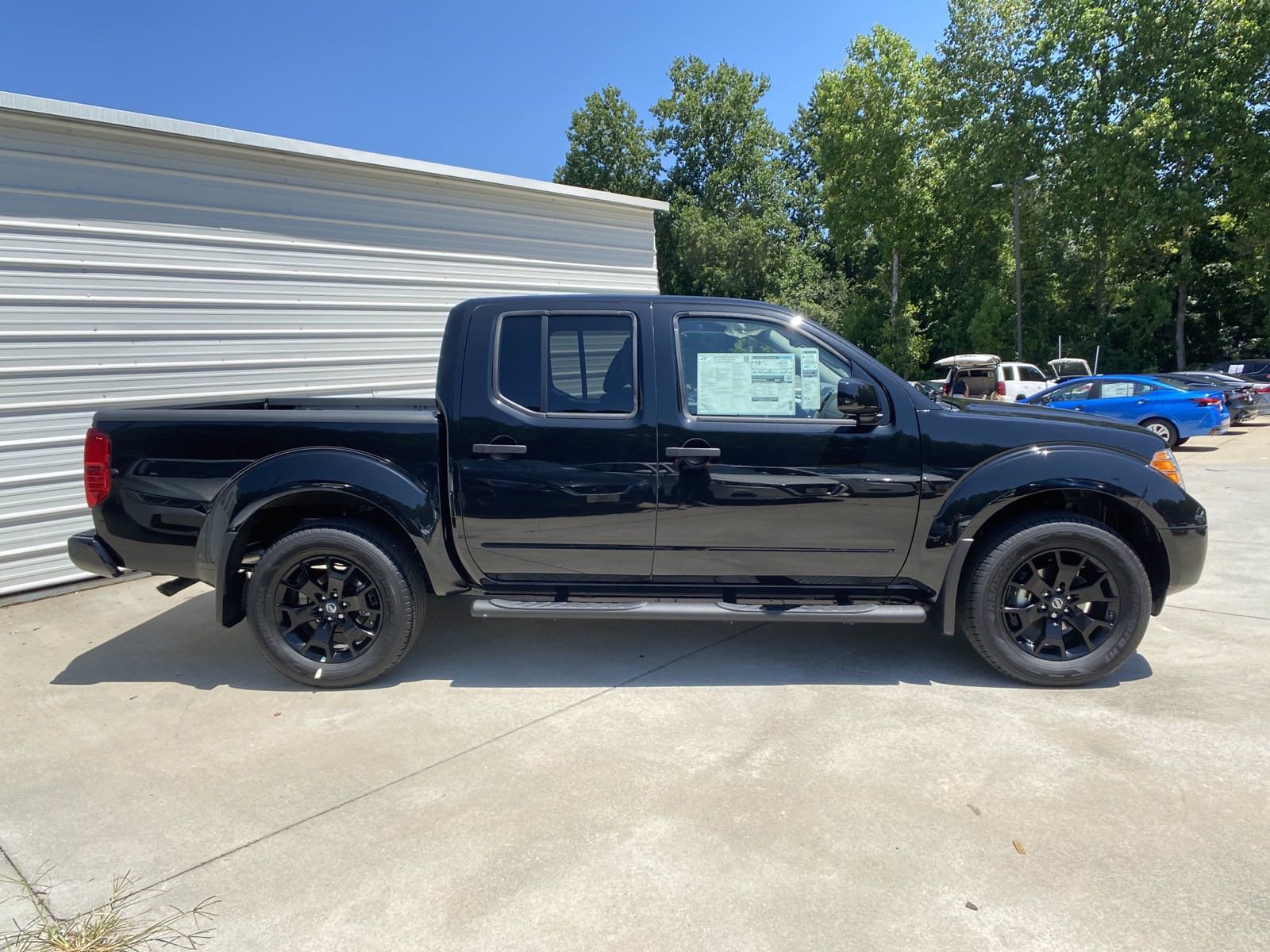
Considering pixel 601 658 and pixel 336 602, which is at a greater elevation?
pixel 336 602

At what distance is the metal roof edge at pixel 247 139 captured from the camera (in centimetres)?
550

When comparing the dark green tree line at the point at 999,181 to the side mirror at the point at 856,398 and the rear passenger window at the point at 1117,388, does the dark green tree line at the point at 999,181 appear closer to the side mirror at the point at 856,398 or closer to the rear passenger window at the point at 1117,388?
the rear passenger window at the point at 1117,388

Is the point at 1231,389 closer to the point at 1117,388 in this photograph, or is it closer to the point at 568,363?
the point at 1117,388

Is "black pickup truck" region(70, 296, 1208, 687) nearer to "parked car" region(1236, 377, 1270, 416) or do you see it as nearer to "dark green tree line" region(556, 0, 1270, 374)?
"parked car" region(1236, 377, 1270, 416)

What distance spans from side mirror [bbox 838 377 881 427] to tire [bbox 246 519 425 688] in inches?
89.1

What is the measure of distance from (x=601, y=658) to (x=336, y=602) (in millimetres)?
1438

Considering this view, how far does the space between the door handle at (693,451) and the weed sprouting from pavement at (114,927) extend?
2502 mm

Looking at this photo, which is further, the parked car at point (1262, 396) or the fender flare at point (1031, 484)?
the parked car at point (1262, 396)

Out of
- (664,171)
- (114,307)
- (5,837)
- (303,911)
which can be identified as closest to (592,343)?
(303,911)

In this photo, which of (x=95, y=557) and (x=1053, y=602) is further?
(x=95, y=557)

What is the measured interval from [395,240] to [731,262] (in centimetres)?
3541

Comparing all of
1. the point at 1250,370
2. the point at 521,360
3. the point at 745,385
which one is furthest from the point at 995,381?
the point at 521,360

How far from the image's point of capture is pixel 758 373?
400 cm

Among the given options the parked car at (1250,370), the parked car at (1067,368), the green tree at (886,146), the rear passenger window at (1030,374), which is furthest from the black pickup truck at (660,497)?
the green tree at (886,146)
